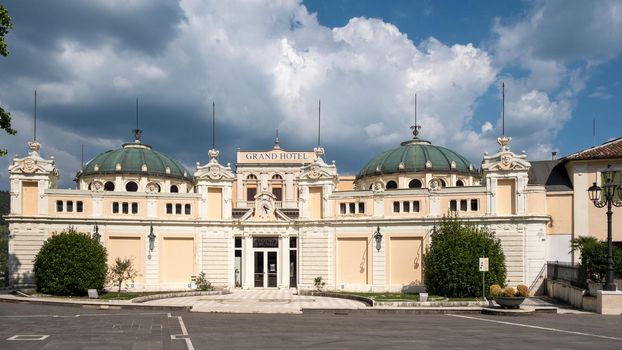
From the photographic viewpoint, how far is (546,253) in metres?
45.3

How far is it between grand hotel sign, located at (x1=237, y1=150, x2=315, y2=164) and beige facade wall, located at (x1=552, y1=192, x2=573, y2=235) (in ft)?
120

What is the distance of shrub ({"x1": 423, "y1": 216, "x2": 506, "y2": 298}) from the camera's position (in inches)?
1629

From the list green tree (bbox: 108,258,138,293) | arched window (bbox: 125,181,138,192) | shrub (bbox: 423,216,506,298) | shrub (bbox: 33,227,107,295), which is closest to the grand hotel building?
green tree (bbox: 108,258,138,293)

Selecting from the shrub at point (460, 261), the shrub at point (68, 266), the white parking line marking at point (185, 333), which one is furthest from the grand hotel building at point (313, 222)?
the white parking line marking at point (185, 333)

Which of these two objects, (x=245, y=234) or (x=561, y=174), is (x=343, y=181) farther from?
(x=561, y=174)

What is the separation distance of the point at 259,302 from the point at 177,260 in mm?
11926

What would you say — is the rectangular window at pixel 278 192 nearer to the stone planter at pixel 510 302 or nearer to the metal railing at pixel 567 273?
the metal railing at pixel 567 273

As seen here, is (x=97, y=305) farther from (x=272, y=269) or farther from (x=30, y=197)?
(x=272, y=269)

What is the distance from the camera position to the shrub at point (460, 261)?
41.4 m

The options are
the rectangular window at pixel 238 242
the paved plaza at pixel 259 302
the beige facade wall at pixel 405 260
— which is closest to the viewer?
the paved plaza at pixel 259 302

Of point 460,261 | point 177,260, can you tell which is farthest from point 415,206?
point 177,260

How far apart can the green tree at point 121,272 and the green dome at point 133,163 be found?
56.0ft

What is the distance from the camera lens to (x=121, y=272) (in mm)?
45156

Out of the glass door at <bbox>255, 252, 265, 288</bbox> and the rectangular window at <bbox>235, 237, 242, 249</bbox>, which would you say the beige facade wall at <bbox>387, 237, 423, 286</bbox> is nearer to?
the glass door at <bbox>255, 252, 265, 288</bbox>
